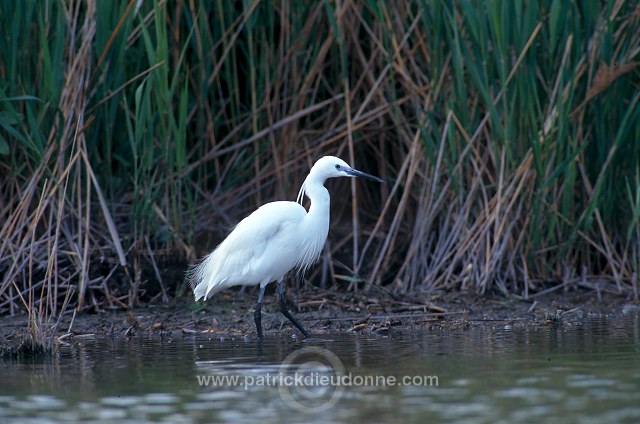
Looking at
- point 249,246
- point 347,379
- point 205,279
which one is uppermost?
point 249,246

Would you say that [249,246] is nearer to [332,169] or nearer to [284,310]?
[284,310]

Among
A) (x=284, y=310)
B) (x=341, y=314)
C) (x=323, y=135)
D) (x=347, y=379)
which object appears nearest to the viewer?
(x=347, y=379)

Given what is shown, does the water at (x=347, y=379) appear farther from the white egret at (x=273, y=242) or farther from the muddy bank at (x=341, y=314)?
the white egret at (x=273, y=242)

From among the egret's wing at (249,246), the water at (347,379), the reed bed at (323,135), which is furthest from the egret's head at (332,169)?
the water at (347,379)

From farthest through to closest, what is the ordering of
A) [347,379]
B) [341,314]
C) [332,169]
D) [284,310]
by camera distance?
[341,314]
[332,169]
[284,310]
[347,379]

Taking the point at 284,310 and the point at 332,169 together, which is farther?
the point at 332,169

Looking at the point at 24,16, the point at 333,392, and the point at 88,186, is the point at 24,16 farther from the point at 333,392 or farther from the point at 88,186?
the point at 333,392

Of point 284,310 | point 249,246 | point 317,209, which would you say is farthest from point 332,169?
point 284,310

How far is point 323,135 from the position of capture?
750 centimetres

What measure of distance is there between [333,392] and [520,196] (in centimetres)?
298

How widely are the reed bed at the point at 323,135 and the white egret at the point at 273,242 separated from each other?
0.64 m

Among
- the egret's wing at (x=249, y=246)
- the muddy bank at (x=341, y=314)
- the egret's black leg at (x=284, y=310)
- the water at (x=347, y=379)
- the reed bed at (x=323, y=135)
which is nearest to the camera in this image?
the water at (x=347, y=379)

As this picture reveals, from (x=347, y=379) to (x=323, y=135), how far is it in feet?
11.4

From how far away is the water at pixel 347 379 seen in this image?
360cm
